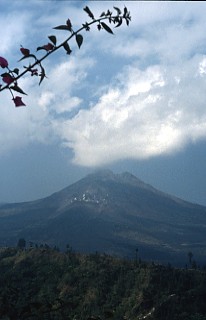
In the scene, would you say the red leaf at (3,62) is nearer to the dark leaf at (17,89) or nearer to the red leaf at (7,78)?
the red leaf at (7,78)

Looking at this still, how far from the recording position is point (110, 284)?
7881 cm

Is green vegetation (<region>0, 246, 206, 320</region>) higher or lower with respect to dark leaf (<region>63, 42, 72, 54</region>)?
lower

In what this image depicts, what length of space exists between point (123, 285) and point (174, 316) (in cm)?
1611

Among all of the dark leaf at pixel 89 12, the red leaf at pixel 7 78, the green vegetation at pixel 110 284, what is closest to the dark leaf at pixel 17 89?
the red leaf at pixel 7 78

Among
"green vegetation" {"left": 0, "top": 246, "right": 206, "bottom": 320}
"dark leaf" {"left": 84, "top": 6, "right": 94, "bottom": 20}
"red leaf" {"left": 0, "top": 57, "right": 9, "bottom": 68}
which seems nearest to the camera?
"dark leaf" {"left": 84, "top": 6, "right": 94, "bottom": 20}

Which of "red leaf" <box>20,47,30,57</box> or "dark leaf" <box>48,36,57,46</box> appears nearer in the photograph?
"red leaf" <box>20,47,30,57</box>

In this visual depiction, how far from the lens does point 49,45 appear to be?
10.6ft

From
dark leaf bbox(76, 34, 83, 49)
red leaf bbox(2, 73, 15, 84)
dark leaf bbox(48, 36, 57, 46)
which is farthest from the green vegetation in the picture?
dark leaf bbox(76, 34, 83, 49)

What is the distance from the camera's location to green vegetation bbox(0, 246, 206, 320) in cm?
6624

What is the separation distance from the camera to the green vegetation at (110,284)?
66244 millimetres

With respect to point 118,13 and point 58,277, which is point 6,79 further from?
point 58,277

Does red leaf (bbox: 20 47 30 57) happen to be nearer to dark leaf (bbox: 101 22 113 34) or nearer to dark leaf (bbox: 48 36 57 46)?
dark leaf (bbox: 48 36 57 46)

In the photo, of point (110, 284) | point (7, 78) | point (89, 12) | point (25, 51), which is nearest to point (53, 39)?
point (25, 51)

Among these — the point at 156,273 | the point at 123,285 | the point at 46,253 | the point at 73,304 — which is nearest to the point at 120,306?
the point at 123,285
